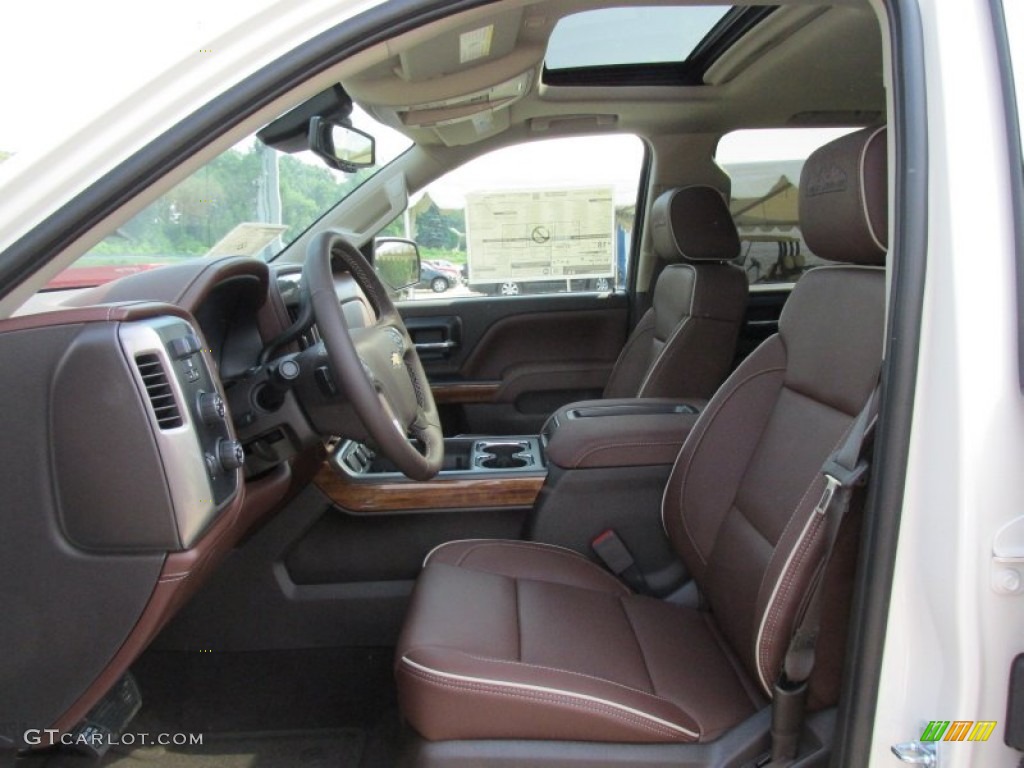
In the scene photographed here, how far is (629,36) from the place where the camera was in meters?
2.36

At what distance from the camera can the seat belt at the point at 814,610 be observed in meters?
0.99

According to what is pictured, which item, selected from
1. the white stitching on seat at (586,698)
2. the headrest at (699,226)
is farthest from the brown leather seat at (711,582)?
the headrest at (699,226)

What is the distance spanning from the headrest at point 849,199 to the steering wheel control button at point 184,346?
101 centimetres

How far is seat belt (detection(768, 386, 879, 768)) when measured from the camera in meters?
0.99

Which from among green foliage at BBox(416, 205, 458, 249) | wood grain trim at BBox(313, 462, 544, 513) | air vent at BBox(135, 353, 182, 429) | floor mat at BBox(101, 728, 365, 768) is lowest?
floor mat at BBox(101, 728, 365, 768)

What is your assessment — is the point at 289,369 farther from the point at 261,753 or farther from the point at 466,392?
the point at 466,392

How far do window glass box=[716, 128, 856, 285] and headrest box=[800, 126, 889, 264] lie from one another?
1.58 meters

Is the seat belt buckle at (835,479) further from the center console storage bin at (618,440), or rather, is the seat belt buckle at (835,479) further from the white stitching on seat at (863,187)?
the center console storage bin at (618,440)

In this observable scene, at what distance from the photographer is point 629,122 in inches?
110

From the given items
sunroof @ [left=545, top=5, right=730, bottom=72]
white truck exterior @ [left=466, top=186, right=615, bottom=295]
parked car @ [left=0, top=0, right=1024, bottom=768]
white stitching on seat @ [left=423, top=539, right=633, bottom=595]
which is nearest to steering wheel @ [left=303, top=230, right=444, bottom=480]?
parked car @ [left=0, top=0, right=1024, bottom=768]

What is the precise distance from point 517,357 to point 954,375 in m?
2.32

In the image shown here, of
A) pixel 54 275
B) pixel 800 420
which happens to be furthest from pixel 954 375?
pixel 54 275

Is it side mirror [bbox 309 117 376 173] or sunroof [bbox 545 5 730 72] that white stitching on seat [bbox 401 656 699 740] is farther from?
sunroof [bbox 545 5 730 72]

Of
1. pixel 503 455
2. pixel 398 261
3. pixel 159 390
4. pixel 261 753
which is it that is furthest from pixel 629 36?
pixel 261 753
